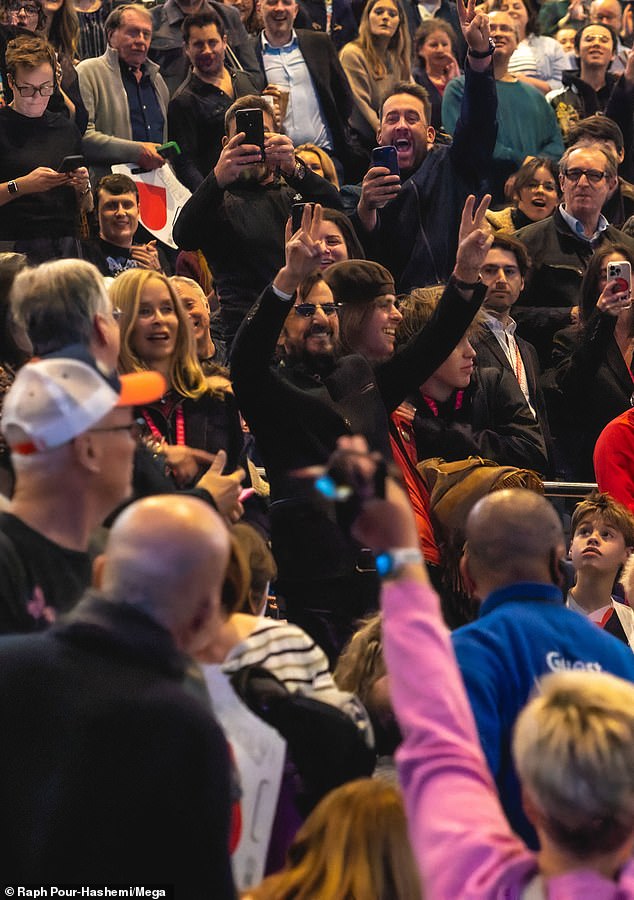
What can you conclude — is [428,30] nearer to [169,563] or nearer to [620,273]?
[620,273]

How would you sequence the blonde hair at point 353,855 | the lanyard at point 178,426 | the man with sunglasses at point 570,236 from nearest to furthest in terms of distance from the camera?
the blonde hair at point 353,855 < the lanyard at point 178,426 < the man with sunglasses at point 570,236

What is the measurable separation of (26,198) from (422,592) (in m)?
5.21

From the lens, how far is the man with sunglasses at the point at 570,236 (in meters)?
7.79

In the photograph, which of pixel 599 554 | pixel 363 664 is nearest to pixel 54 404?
pixel 363 664

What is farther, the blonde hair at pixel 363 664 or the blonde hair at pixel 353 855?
the blonde hair at pixel 363 664

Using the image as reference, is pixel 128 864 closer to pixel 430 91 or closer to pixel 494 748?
pixel 494 748

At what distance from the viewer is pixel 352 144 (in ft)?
31.1

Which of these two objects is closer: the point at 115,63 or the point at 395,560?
the point at 395,560

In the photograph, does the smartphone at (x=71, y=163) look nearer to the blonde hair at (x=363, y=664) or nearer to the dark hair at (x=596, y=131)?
the dark hair at (x=596, y=131)

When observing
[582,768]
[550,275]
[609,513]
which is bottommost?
[609,513]

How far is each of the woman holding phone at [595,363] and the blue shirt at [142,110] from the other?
112 inches

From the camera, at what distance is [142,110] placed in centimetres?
874

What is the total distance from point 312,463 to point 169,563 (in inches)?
96.1

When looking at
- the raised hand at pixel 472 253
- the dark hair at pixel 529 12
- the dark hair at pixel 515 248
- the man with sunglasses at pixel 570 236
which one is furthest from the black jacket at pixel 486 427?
the dark hair at pixel 529 12
